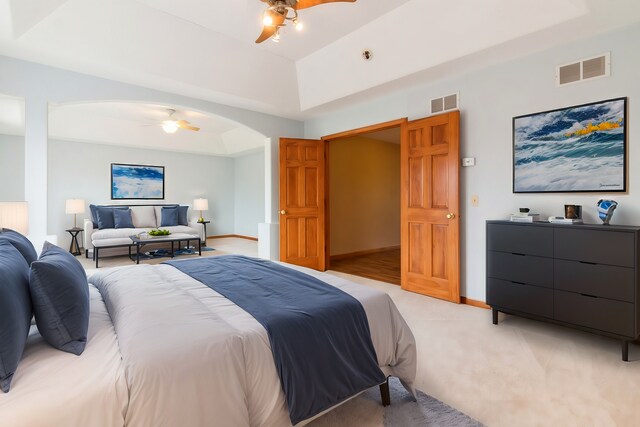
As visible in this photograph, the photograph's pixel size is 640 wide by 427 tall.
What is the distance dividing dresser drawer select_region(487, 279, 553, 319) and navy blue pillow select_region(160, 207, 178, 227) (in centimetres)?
686

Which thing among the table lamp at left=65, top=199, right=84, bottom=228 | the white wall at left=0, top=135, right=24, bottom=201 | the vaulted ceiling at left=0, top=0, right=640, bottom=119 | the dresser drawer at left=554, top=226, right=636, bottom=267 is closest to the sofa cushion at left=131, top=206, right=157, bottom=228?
the table lamp at left=65, top=199, right=84, bottom=228

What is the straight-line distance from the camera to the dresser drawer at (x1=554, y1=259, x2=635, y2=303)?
2371 millimetres

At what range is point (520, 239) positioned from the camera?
2.93m

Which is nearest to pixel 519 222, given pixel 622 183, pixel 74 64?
pixel 622 183

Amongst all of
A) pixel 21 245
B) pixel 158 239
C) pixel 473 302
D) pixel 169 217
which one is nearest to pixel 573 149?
pixel 473 302

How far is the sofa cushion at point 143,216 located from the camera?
24.5 feet

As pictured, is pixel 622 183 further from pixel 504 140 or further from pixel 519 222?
pixel 504 140

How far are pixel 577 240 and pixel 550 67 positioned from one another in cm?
169

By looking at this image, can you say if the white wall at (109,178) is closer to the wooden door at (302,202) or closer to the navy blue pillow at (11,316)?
the wooden door at (302,202)

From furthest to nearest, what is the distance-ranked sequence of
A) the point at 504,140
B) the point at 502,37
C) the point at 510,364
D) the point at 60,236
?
the point at 60,236 → the point at 504,140 → the point at 502,37 → the point at 510,364

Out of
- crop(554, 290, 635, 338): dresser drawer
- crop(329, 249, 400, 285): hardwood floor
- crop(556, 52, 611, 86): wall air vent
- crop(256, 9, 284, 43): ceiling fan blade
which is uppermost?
crop(256, 9, 284, 43): ceiling fan blade

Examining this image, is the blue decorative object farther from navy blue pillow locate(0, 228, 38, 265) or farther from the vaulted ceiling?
navy blue pillow locate(0, 228, 38, 265)

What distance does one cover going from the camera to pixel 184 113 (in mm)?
6477

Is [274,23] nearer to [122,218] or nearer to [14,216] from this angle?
[14,216]
